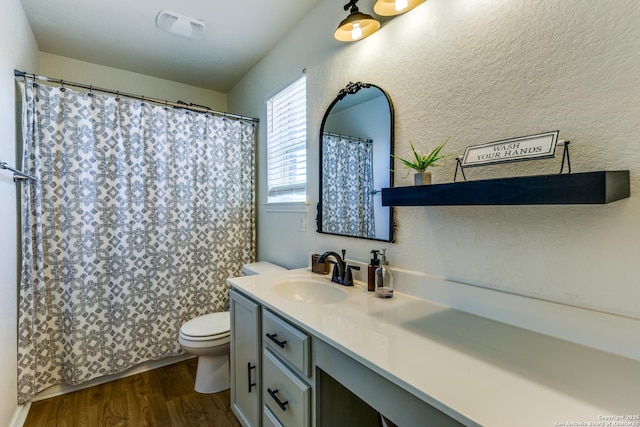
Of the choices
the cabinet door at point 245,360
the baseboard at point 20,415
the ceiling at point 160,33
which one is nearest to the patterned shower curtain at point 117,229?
the baseboard at point 20,415

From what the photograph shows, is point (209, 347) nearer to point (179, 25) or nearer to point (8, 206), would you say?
point (8, 206)

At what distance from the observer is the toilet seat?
189cm

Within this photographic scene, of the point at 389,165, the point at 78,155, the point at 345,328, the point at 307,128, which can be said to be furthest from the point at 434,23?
the point at 78,155

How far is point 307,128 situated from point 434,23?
3.27 feet

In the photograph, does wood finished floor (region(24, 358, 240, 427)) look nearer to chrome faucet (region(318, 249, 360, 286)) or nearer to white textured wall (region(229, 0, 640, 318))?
chrome faucet (region(318, 249, 360, 286))

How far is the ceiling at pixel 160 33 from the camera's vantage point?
1.87m

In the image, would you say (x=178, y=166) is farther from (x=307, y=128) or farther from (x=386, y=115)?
(x=386, y=115)

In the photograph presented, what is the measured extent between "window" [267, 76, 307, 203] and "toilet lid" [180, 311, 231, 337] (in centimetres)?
98

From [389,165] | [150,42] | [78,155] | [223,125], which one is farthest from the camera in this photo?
[223,125]

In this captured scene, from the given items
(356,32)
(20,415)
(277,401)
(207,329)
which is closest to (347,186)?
(356,32)

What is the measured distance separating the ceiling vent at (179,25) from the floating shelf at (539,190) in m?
1.99

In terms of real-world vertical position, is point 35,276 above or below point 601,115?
below

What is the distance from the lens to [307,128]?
2033mm

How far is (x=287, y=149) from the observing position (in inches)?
90.7
